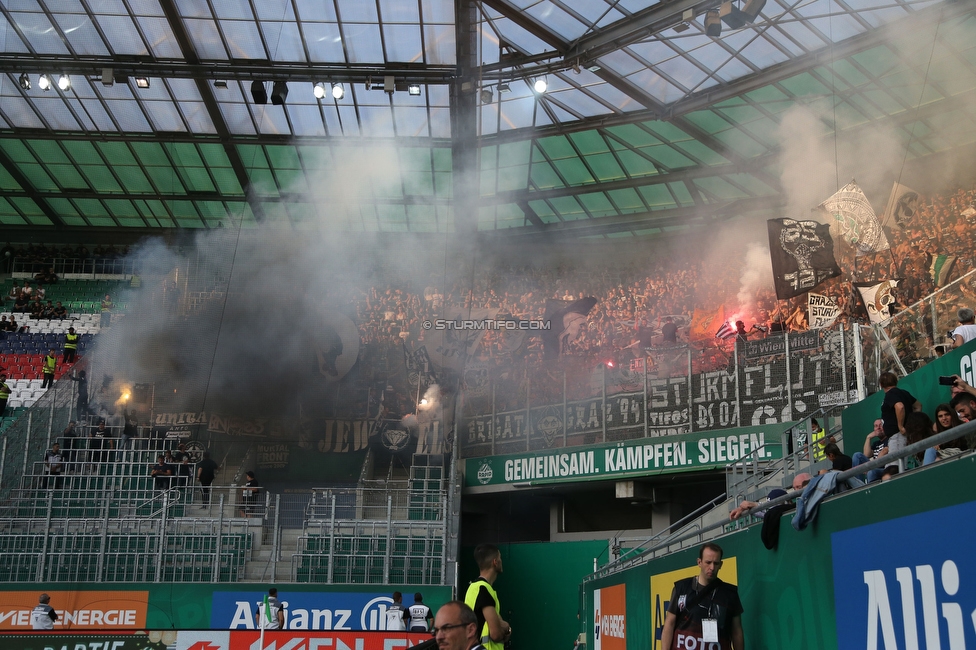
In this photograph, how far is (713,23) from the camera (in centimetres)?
1455

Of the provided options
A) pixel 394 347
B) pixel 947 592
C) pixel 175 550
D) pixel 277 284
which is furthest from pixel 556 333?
pixel 947 592

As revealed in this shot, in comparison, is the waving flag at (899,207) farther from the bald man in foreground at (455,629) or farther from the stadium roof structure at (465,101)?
the bald man in foreground at (455,629)

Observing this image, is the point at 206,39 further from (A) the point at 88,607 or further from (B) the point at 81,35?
(A) the point at 88,607

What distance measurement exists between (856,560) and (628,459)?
13080 millimetres

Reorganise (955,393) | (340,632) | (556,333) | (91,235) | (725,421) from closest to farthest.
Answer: (955,393), (340,632), (725,421), (556,333), (91,235)

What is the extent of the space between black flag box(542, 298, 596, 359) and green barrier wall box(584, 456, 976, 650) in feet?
47.6

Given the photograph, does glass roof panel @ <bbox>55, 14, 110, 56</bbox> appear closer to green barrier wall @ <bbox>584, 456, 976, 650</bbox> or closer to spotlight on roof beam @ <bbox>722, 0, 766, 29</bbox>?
spotlight on roof beam @ <bbox>722, 0, 766, 29</bbox>

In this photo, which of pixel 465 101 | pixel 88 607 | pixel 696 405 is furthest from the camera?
pixel 465 101

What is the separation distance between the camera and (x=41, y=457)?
18672mm

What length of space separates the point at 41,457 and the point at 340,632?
1095 centimetres

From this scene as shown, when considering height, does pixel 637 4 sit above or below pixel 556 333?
above

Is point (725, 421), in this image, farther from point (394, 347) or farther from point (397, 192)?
point (397, 192)

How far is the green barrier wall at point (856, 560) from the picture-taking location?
317 centimetres

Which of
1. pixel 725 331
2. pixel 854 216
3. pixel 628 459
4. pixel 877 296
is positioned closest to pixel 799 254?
pixel 877 296
